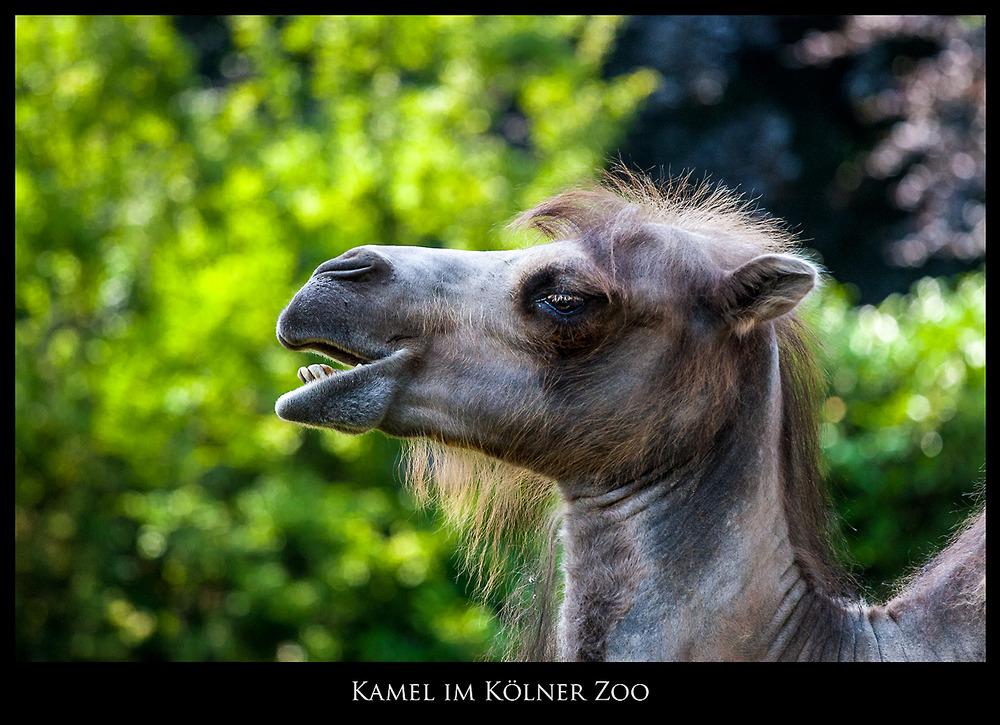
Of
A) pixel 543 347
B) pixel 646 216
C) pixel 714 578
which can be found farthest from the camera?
pixel 646 216

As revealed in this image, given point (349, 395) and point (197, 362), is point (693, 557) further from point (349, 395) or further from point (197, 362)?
point (197, 362)

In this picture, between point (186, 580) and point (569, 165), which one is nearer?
point (186, 580)

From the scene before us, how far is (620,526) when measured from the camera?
2.51 metres

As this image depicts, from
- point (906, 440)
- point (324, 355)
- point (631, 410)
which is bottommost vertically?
point (906, 440)

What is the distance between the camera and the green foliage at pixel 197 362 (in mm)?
7125

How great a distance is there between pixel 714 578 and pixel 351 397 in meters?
0.97

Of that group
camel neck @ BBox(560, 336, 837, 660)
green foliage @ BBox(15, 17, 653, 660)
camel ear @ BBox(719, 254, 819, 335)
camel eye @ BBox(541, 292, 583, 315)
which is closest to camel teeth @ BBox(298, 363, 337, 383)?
camel eye @ BBox(541, 292, 583, 315)

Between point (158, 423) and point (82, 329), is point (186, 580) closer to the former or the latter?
point (158, 423)

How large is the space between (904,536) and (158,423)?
5191 mm

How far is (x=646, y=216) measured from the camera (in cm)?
273

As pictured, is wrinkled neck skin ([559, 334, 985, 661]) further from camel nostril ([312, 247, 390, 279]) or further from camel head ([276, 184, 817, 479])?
camel nostril ([312, 247, 390, 279])

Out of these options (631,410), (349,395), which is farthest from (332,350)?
(631,410)

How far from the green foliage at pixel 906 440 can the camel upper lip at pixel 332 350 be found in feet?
12.9
